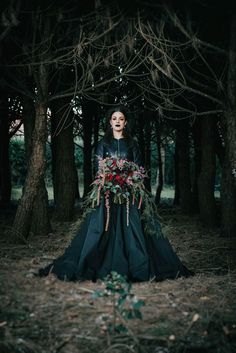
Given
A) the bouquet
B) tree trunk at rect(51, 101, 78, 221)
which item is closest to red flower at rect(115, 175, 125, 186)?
the bouquet

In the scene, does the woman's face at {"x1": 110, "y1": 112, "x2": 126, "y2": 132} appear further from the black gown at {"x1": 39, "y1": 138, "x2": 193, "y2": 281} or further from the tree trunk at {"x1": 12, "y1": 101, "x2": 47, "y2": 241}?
the tree trunk at {"x1": 12, "y1": 101, "x2": 47, "y2": 241}

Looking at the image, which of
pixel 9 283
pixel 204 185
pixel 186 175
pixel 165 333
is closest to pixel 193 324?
pixel 165 333

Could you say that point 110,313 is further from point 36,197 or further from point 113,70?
point 113,70

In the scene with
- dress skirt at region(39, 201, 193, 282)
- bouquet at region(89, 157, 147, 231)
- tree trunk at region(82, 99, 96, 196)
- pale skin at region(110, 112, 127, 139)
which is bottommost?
dress skirt at region(39, 201, 193, 282)

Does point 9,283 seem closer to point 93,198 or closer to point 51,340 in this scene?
point 93,198

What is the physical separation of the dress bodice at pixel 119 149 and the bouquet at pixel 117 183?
19cm

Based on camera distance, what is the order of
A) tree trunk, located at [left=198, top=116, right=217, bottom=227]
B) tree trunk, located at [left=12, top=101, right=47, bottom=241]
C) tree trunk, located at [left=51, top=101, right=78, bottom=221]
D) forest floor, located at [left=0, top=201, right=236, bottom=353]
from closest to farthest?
forest floor, located at [left=0, top=201, right=236, bottom=353]
tree trunk, located at [left=12, top=101, right=47, bottom=241]
tree trunk, located at [left=198, top=116, right=217, bottom=227]
tree trunk, located at [left=51, top=101, right=78, bottom=221]

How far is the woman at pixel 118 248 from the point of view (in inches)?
232

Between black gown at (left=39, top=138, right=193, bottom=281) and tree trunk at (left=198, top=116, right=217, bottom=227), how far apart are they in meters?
5.10

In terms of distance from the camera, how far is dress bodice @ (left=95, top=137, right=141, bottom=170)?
6543 mm

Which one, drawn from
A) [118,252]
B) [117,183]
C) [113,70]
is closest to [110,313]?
[118,252]

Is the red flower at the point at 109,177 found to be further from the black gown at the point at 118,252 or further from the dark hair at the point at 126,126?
the dark hair at the point at 126,126

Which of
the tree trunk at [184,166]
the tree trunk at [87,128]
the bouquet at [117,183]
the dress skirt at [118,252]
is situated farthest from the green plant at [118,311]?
the tree trunk at [87,128]

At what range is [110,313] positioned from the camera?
177 inches
